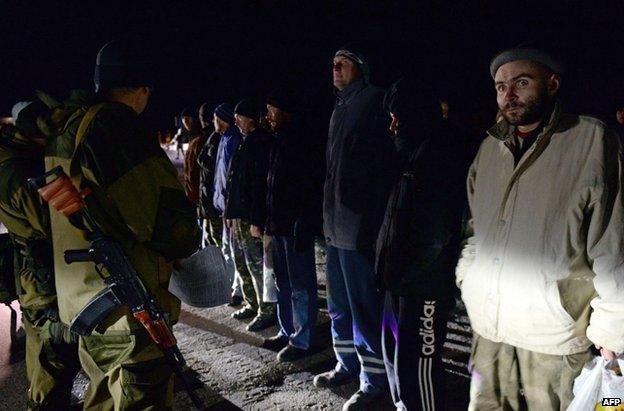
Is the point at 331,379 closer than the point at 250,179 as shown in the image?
Yes

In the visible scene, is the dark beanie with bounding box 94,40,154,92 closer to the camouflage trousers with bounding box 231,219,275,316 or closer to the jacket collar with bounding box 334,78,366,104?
the jacket collar with bounding box 334,78,366,104

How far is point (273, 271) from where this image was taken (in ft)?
15.1

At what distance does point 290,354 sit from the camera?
430cm

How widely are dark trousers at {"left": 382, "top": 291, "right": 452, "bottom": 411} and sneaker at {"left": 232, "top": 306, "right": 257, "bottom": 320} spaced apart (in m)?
2.67

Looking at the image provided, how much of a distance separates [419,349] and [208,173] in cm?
396

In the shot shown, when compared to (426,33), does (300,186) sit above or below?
below

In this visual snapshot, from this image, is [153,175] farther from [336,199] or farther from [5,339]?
[5,339]

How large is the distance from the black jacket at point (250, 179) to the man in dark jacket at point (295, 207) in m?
0.30

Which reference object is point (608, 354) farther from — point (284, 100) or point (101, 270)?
point (284, 100)

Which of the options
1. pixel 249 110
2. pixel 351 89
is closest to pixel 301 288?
pixel 351 89

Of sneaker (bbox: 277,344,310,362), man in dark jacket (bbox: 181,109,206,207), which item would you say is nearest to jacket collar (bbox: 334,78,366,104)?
sneaker (bbox: 277,344,310,362)

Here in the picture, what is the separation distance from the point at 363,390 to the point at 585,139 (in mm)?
2334

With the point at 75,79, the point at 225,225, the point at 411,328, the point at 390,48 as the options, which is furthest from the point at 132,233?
the point at 75,79

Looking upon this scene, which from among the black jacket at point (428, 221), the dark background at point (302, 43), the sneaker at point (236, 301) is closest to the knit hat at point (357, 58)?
the black jacket at point (428, 221)
